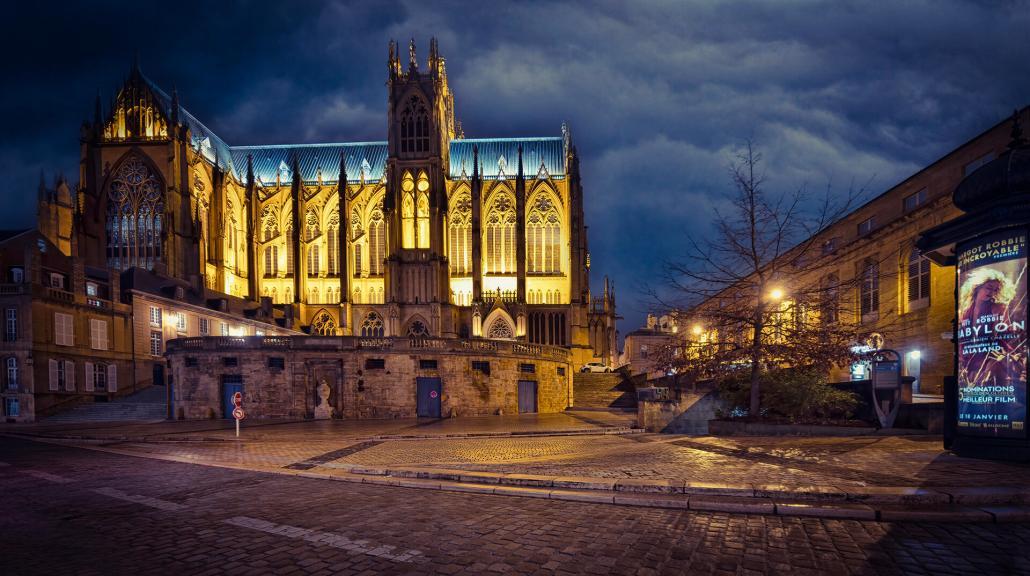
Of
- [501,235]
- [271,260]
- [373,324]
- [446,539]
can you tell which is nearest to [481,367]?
[446,539]

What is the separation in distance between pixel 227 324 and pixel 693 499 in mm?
45056

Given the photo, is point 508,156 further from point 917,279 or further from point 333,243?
point 917,279

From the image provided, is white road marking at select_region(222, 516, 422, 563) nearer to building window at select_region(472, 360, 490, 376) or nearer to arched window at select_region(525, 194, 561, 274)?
building window at select_region(472, 360, 490, 376)

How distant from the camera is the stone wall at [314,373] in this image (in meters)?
27.1

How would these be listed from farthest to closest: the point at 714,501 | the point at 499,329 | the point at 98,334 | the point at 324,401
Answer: the point at 499,329, the point at 98,334, the point at 324,401, the point at 714,501

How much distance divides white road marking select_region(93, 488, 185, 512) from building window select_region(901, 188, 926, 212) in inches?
1201

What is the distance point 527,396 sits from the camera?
31.2m

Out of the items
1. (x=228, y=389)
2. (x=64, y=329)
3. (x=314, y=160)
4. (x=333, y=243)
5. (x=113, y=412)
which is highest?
(x=314, y=160)

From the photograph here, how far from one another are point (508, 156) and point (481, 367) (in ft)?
146

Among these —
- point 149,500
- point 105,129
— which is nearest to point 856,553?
point 149,500

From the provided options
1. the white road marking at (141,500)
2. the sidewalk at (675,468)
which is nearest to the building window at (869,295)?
the sidewalk at (675,468)

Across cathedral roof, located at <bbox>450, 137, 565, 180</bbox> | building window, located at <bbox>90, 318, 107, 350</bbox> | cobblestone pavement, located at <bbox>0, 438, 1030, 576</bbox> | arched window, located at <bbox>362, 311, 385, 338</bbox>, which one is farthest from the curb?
cathedral roof, located at <bbox>450, 137, 565, 180</bbox>

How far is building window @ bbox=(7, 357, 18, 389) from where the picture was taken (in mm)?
29375

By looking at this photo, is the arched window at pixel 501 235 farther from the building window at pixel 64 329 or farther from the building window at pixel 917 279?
the building window at pixel 917 279
